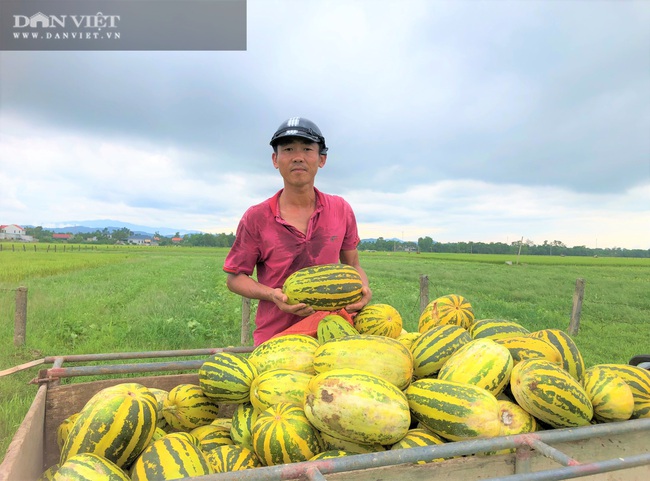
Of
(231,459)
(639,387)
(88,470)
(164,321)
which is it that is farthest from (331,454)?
(164,321)

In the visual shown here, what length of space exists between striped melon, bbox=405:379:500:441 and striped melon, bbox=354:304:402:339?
1.01m

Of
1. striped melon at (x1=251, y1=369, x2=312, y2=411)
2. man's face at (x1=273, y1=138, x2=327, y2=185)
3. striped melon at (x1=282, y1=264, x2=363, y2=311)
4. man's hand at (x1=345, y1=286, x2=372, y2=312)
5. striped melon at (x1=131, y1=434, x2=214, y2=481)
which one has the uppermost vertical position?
man's face at (x1=273, y1=138, x2=327, y2=185)

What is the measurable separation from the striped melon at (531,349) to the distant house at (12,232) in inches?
5777

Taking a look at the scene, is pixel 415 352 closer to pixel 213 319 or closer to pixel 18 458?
pixel 18 458

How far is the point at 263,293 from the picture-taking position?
3580mm

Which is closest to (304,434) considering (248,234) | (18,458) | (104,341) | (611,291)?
(18,458)

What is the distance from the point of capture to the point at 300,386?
7.95 ft

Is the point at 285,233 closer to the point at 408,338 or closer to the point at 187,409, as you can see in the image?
the point at 408,338

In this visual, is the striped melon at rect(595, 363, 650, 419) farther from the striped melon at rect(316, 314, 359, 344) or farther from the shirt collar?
the shirt collar

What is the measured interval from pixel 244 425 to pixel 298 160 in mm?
2057

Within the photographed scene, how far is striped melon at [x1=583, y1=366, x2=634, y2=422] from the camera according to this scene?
230cm

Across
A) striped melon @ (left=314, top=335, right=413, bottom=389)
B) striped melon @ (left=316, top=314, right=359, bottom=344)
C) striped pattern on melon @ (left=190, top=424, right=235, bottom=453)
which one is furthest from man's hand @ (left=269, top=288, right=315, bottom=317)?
striped pattern on melon @ (left=190, top=424, right=235, bottom=453)

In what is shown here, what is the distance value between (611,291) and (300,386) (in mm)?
26340

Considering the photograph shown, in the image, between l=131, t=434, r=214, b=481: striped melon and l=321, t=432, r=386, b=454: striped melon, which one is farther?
l=321, t=432, r=386, b=454: striped melon
